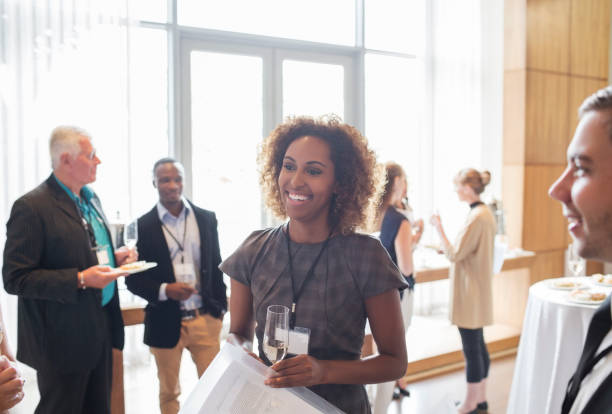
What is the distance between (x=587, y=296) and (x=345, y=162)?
2.00 metres

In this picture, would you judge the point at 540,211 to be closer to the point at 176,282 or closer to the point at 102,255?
the point at 176,282

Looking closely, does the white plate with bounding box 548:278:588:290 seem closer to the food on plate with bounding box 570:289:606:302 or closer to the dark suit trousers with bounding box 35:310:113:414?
the food on plate with bounding box 570:289:606:302

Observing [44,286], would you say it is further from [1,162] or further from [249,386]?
[1,162]

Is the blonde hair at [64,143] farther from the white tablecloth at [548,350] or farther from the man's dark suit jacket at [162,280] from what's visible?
the white tablecloth at [548,350]

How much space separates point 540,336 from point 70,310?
93.7 inches

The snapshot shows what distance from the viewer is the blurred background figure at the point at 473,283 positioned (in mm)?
3271

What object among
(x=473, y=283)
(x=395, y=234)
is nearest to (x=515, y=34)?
(x=473, y=283)

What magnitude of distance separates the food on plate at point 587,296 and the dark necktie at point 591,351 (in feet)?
6.69

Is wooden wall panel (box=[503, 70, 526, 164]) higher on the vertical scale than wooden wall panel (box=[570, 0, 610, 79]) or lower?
lower

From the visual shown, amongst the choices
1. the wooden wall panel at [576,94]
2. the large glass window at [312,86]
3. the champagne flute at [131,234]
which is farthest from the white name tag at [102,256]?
the wooden wall panel at [576,94]

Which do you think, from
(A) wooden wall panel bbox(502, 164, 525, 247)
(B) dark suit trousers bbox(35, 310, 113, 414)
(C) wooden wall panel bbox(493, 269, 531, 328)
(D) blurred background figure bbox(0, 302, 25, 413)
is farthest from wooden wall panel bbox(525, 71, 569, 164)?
(D) blurred background figure bbox(0, 302, 25, 413)

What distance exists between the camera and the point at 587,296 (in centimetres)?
266

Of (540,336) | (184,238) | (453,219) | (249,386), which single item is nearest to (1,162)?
(184,238)

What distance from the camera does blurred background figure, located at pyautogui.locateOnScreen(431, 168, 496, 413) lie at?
3.27m
